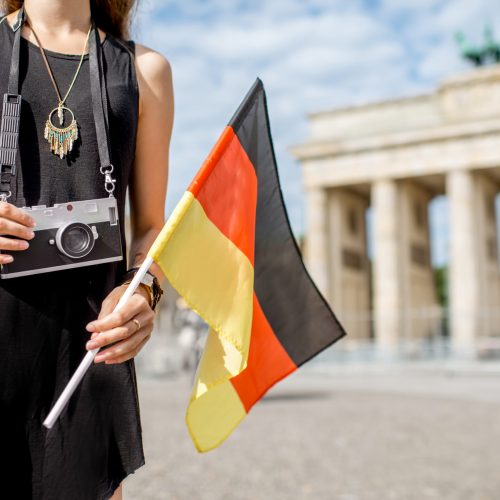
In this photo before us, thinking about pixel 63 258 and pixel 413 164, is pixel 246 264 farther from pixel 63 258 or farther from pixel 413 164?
pixel 413 164

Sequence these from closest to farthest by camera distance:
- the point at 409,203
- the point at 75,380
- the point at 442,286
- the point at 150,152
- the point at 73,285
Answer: the point at 75,380, the point at 73,285, the point at 150,152, the point at 409,203, the point at 442,286

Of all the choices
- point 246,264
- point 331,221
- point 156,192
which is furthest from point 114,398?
point 331,221

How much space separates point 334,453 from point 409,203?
122 feet

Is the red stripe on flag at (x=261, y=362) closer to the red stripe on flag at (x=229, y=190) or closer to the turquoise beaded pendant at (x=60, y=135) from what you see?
the red stripe on flag at (x=229, y=190)

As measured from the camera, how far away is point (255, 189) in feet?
8.87

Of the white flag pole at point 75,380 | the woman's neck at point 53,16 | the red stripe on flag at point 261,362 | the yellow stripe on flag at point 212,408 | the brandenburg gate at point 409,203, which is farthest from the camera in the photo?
the brandenburg gate at point 409,203

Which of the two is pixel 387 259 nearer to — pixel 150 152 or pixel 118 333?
pixel 150 152

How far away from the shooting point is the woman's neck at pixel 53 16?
191cm

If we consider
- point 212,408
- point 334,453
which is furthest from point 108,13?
point 334,453

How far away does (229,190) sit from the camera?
2449 millimetres

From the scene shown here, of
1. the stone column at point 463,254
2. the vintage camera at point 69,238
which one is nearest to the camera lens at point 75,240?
the vintage camera at point 69,238

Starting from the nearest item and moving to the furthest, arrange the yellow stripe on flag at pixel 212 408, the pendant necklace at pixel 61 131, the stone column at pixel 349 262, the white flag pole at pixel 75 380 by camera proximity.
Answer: the white flag pole at pixel 75 380
the pendant necklace at pixel 61 131
the yellow stripe on flag at pixel 212 408
the stone column at pixel 349 262

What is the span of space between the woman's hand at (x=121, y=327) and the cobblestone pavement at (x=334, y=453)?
229 inches

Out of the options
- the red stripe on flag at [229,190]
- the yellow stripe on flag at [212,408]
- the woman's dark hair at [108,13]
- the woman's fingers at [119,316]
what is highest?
the woman's dark hair at [108,13]
